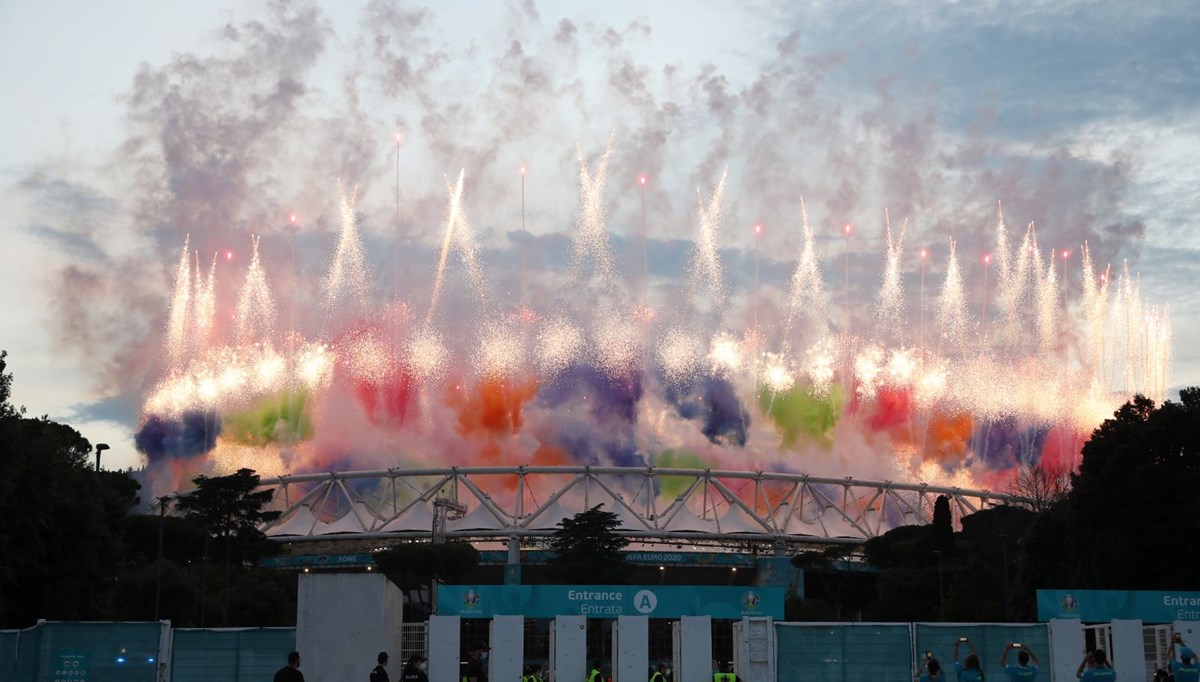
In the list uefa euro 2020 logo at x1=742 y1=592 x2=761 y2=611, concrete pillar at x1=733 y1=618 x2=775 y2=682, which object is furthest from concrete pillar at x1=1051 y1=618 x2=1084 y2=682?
uefa euro 2020 logo at x1=742 y1=592 x2=761 y2=611

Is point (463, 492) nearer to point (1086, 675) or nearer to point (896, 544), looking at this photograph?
point (896, 544)

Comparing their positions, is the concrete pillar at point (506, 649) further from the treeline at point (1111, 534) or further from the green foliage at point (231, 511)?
the green foliage at point (231, 511)

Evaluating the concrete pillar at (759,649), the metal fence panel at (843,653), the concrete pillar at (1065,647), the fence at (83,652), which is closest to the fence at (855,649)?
the metal fence panel at (843,653)

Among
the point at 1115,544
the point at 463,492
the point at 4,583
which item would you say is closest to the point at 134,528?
the point at 463,492

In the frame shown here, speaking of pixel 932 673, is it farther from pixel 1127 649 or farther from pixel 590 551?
pixel 590 551

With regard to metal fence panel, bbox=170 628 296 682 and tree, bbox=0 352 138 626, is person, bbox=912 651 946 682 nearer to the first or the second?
metal fence panel, bbox=170 628 296 682
